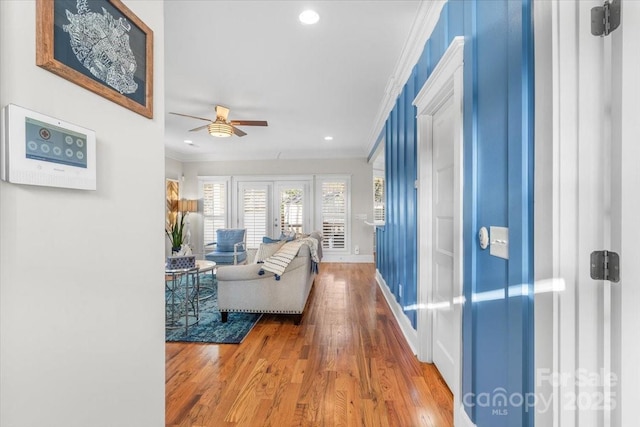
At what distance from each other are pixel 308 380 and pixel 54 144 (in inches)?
78.5

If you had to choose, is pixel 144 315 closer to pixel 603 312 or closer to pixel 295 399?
Answer: pixel 295 399

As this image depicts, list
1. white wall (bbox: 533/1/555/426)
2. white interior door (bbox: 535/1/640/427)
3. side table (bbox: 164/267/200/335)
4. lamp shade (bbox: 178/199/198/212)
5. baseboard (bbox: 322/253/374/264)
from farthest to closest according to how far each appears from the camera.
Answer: baseboard (bbox: 322/253/374/264)
lamp shade (bbox: 178/199/198/212)
side table (bbox: 164/267/200/335)
white wall (bbox: 533/1/555/426)
white interior door (bbox: 535/1/640/427)

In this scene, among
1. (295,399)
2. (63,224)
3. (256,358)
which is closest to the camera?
(63,224)

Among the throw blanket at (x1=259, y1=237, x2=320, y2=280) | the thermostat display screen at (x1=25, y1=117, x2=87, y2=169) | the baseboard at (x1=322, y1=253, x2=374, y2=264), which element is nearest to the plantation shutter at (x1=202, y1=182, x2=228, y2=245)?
the baseboard at (x1=322, y1=253, x2=374, y2=264)

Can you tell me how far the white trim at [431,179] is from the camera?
1527 mm

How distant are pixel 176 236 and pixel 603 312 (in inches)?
136

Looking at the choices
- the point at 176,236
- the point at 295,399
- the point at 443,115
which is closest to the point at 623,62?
the point at 443,115

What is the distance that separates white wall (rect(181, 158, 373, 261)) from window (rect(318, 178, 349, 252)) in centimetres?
18

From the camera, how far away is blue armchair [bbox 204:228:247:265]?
209 inches

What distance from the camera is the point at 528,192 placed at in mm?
1002

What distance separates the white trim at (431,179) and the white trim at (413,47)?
47cm

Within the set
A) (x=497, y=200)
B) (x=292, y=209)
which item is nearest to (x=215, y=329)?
(x=497, y=200)

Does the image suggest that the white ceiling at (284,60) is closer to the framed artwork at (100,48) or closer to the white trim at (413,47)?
the white trim at (413,47)

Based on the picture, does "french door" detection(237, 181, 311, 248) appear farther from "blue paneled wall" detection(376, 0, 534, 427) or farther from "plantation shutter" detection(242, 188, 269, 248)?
"blue paneled wall" detection(376, 0, 534, 427)
